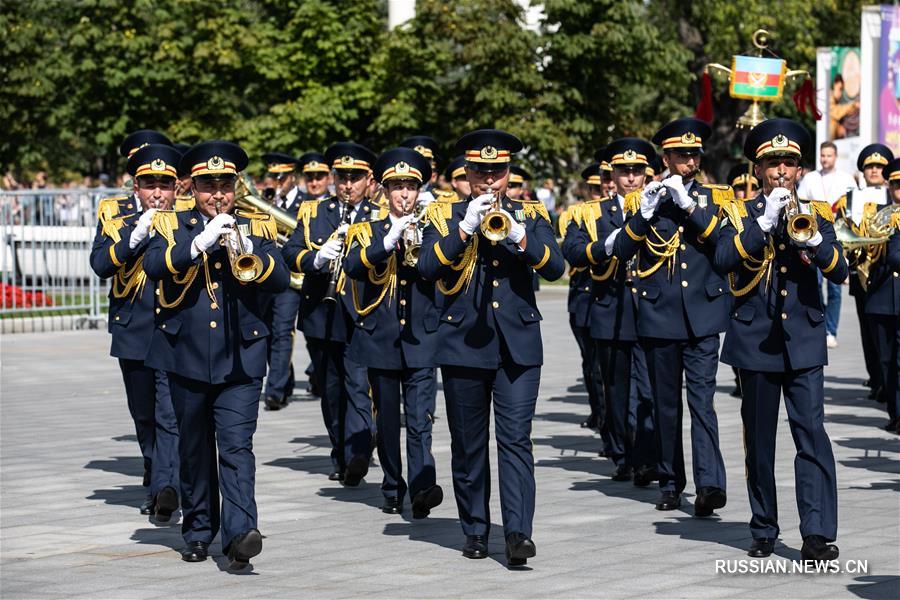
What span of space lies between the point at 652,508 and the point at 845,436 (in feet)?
12.5

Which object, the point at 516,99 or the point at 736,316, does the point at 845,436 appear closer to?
the point at 736,316

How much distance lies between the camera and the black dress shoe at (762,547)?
921 centimetres

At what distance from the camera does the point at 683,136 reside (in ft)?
34.9

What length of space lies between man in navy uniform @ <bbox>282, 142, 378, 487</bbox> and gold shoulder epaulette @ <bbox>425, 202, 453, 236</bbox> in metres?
2.28

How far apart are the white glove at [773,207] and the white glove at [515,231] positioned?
3.97 ft

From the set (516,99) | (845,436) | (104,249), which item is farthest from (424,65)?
(104,249)

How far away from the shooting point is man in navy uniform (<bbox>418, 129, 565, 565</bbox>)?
9.17m

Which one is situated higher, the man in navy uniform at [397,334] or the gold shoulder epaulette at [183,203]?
the gold shoulder epaulette at [183,203]

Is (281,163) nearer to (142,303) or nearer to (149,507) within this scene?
(142,303)

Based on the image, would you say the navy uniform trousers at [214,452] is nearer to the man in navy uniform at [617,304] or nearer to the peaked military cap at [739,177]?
the man in navy uniform at [617,304]

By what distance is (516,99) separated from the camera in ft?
127

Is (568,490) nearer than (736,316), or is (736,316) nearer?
(736,316)

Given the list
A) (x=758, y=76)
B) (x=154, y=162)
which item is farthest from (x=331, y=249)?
(x=758, y=76)

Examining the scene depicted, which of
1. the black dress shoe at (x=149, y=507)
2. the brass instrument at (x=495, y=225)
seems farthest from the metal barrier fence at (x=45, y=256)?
the brass instrument at (x=495, y=225)
